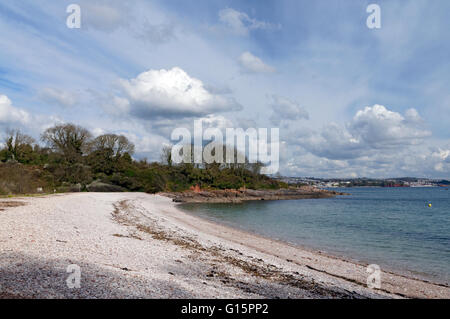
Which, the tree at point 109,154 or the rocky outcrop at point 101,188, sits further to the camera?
the tree at point 109,154

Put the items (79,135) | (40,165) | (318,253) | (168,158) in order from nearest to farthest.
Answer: (318,253) → (40,165) → (79,135) → (168,158)

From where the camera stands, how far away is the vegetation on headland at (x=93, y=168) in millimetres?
51312

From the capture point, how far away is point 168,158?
8112cm

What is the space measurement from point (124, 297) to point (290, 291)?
15.2ft

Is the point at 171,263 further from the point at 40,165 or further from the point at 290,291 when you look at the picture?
the point at 40,165
